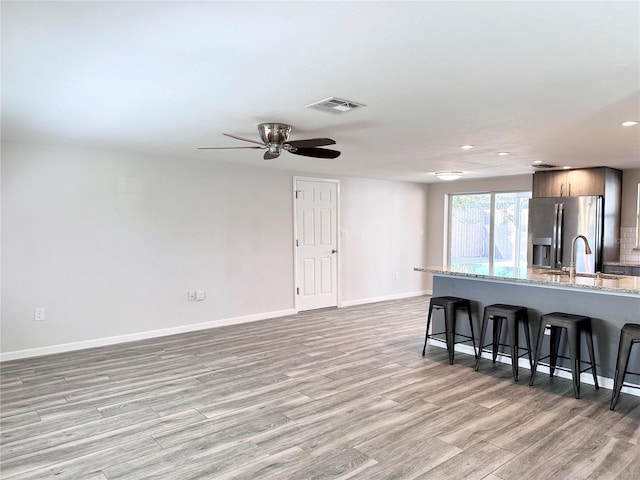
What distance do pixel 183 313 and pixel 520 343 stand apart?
13.3 feet

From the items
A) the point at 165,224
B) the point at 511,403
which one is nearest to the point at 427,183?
the point at 165,224

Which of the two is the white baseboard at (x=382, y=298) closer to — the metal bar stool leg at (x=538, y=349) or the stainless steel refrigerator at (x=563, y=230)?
the stainless steel refrigerator at (x=563, y=230)

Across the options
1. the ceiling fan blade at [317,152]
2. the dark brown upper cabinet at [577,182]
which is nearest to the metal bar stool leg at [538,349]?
the ceiling fan blade at [317,152]

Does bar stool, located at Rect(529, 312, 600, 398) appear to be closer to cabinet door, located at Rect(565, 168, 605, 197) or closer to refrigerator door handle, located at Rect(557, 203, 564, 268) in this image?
refrigerator door handle, located at Rect(557, 203, 564, 268)

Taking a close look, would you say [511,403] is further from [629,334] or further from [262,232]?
[262,232]

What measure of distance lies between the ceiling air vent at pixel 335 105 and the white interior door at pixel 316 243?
3601mm

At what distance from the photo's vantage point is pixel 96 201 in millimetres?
5027

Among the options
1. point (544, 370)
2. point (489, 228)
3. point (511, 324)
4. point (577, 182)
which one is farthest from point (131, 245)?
point (577, 182)

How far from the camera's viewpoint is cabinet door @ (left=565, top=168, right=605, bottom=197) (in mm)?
6195

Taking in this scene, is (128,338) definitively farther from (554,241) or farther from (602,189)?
(602,189)

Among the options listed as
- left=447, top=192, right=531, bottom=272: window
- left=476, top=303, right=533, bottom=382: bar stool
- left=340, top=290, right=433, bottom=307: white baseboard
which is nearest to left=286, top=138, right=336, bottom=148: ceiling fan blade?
left=476, top=303, right=533, bottom=382: bar stool

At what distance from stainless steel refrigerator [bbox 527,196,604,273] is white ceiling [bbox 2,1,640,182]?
83.9 inches

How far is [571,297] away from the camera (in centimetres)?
392

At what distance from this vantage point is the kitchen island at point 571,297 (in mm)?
3574
